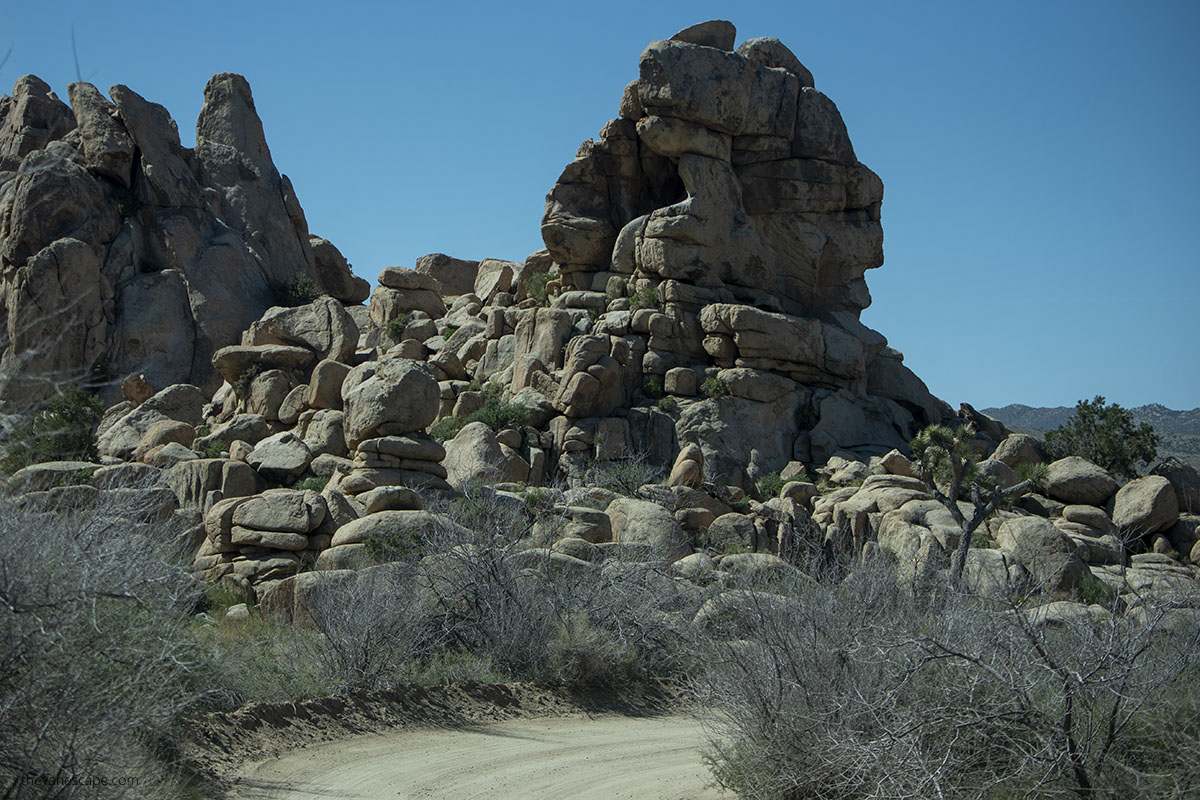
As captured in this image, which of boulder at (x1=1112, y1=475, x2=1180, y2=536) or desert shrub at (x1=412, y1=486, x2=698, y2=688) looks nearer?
desert shrub at (x1=412, y1=486, x2=698, y2=688)

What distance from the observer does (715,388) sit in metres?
35.2

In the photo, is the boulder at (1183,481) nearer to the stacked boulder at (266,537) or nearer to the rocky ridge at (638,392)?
the rocky ridge at (638,392)

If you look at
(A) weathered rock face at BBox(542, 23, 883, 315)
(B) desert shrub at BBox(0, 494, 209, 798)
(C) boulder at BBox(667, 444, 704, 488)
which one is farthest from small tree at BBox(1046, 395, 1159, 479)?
(B) desert shrub at BBox(0, 494, 209, 798)

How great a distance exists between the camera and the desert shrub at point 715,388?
115 ft

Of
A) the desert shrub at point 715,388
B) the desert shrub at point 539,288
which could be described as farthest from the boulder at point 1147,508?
the desert shrub at point 539,288

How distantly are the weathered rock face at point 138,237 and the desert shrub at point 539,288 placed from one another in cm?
1033

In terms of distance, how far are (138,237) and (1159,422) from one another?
90.0 meters

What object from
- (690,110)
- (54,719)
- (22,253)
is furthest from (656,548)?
(22,253)

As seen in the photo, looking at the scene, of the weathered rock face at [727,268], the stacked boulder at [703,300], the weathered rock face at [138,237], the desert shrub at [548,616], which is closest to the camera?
the desert shrub at [548,616]

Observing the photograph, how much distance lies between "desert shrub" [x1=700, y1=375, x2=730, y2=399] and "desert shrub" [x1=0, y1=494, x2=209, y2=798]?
26814mm

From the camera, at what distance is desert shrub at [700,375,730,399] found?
3519cm

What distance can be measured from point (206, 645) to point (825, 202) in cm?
3238

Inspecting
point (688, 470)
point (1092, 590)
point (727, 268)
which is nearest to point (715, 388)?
point (727, 268)

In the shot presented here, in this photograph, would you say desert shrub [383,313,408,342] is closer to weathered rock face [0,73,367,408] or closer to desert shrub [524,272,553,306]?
desert shrub [524,272,553,306]
